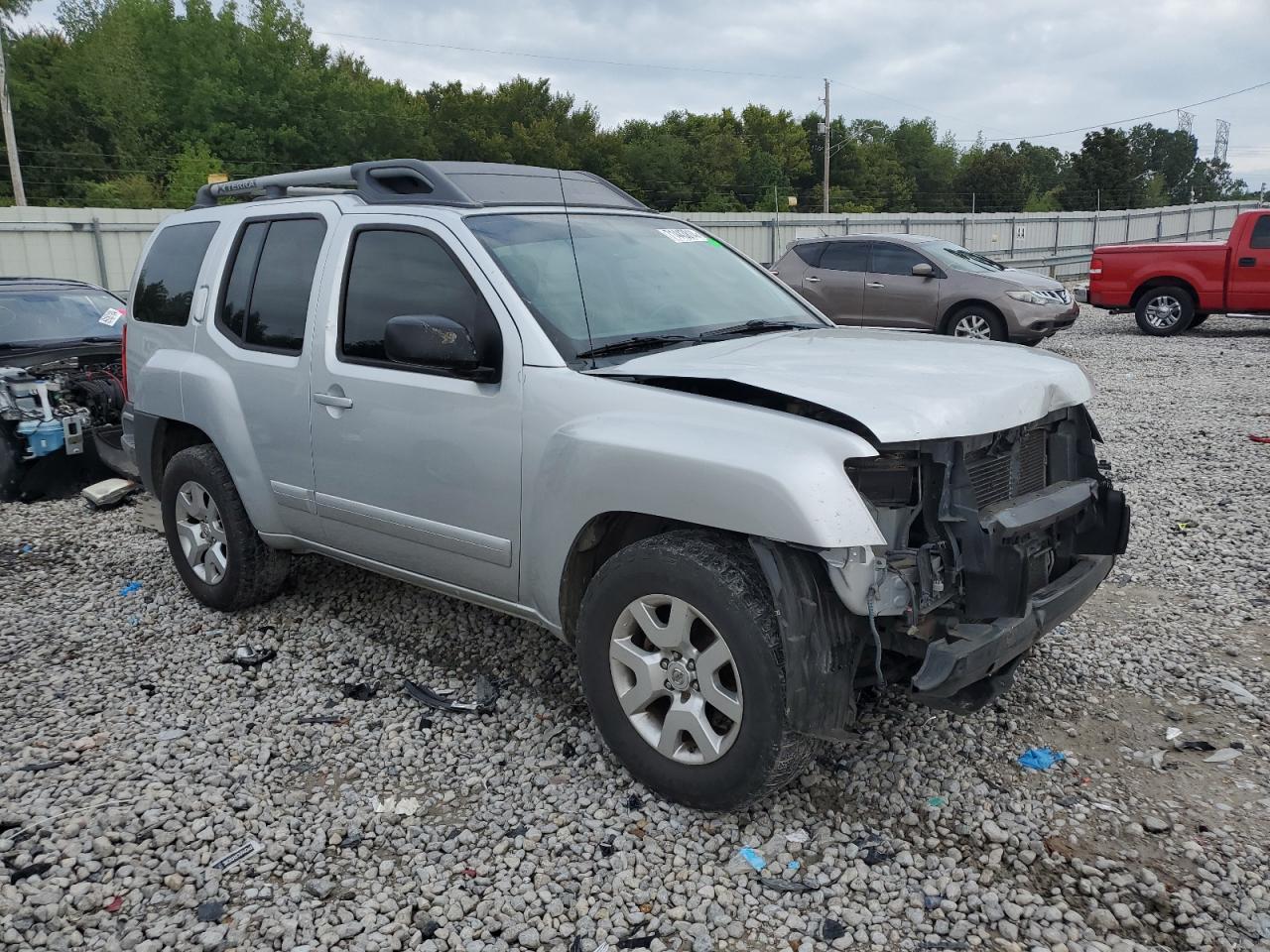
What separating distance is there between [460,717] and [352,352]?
1547 mm

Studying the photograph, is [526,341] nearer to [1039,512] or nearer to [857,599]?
[857,599]

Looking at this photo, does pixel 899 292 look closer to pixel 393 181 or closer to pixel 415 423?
pixel 393 181

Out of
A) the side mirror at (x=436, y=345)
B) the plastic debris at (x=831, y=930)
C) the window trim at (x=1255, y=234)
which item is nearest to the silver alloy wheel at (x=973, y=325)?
the window trim at (x=1255, y=234)

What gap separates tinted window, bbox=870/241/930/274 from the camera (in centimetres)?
1358

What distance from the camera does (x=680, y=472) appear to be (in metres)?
2.96

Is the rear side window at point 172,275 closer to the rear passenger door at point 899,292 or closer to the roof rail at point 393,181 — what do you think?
the roof rail at point 393,181

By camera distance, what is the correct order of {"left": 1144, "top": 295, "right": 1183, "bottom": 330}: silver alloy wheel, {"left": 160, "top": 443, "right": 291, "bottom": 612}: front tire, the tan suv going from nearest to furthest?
{"left": 160, "top": 443, "right": 291, "bottom": 612}: front tire < the tan suv < {"left": 1144, "top": 295, "right": 1183, "bottom": 330}: silver alloy wheel

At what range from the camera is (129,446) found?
5344 millimetres

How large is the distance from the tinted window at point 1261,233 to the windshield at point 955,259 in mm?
3798

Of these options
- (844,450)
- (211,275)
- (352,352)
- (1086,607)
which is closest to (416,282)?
(352,352)

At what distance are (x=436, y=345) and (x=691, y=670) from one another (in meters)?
1.40

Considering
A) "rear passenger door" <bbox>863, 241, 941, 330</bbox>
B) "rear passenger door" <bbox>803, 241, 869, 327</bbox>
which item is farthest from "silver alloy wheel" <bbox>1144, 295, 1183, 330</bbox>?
"rear passenger door" <bbox>803, 241, 869, 327</bbox>

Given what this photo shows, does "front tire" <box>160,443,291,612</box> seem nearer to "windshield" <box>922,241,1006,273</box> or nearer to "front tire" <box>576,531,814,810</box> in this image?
"front tire" <box>576,531,814,810</box>

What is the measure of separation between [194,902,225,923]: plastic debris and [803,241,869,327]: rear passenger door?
11.8 meters
